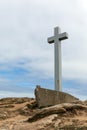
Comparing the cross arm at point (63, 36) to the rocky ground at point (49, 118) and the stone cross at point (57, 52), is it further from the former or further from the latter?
the rocky ground at point (49, 118)

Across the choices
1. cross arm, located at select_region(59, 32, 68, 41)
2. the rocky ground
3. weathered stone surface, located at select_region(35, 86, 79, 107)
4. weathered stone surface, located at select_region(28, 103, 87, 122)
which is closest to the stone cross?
cross arm, located at select_region(59, 32, 68, 41)

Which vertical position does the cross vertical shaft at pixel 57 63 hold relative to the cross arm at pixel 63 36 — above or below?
below

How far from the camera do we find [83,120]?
12328 mm

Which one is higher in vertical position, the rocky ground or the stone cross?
the stone cross

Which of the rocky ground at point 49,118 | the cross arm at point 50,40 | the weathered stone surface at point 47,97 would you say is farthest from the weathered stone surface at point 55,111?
the cross arm at point 50,40

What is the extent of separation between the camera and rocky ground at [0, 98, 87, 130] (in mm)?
11984

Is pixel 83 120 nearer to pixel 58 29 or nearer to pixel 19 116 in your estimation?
pixel 19 116

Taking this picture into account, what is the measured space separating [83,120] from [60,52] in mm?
6558

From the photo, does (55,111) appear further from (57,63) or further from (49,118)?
(57,63)

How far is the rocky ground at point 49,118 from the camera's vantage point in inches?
472

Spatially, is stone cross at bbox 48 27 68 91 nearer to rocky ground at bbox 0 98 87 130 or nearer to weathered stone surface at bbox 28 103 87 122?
rocky ground at bbox 0 98 87 130

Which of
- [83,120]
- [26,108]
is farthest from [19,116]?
[83,120]

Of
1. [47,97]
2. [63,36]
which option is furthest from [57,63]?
[47,97]

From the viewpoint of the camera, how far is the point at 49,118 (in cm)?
1285
